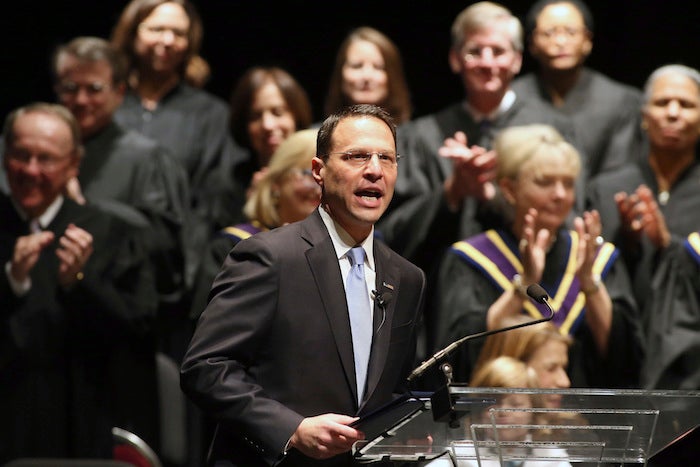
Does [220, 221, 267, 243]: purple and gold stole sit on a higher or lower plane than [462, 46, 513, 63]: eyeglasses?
lower

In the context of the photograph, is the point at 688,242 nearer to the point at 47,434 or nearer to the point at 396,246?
the point at 396,246

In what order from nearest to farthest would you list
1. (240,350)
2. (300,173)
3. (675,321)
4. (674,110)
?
(240,350)
(300,173)
(675,321)
(674,110)

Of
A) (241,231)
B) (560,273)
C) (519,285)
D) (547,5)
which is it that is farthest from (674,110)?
(241,231)

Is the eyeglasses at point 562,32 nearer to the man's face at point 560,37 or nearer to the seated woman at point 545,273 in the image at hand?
the man's face at point 560,37

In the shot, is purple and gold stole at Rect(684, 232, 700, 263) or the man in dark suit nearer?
the man in dark suit

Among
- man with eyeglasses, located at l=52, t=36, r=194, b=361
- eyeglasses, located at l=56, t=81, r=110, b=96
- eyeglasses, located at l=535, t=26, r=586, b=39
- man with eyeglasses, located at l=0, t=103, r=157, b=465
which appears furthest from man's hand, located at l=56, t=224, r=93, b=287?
eyeglasses, located at l=535, t=26, r=586, b=39

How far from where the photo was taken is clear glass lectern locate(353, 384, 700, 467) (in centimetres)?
247

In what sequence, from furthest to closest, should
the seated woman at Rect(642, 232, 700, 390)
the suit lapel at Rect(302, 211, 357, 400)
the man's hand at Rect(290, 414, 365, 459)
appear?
the seated woman at Rect(642, 232, 700, 390)
the suit lapel at Rect(302, 211, 357, 400)
the man's hand at Rect(290, 414, 365, 459)

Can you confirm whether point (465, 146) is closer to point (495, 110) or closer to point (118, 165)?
point (495, 110)

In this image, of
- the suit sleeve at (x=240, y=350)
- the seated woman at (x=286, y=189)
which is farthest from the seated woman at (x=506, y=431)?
the seated woman at (x=286, y=189)

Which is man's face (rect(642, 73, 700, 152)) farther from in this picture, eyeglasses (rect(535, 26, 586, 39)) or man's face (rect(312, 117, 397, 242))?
man's face (rect(312, 117, 397, 242))

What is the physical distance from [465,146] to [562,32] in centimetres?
87

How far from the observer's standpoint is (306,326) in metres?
2.76

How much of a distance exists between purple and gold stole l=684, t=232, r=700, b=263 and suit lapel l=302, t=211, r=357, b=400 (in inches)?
99.6
